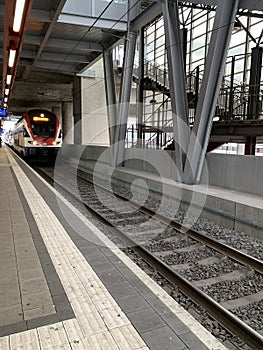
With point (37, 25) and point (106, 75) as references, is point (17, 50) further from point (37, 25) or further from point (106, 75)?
point (106, 75)

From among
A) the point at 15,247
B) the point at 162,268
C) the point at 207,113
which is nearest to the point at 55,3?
the point at 207,113

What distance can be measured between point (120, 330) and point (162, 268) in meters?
1.65

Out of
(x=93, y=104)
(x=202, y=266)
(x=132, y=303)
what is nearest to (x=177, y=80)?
(x=202, y=266)

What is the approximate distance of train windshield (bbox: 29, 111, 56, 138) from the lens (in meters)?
16.4

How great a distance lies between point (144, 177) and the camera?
31.6 ft

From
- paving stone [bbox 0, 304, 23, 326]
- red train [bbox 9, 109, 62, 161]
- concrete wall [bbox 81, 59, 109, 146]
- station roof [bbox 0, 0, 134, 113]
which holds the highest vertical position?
station roof [bbox 0, 0, 134, 113]

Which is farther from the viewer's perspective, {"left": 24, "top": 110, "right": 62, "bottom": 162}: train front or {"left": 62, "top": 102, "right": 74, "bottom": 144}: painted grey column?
{"left": 62, "top": 102, "right": 74, "bottom": 144}: painted grey column

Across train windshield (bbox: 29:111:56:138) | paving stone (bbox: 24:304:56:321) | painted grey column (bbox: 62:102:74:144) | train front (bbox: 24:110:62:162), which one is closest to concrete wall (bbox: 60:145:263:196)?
paving stone (bbox: 24:304:56:321)

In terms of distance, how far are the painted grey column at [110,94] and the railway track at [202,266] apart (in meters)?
6.91

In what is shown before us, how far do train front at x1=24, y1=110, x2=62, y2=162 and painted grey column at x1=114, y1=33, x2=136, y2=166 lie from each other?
5527mm

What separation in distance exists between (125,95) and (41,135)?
6656 millimetres

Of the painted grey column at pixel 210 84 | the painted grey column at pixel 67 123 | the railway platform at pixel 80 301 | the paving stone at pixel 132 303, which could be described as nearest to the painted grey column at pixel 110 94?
Result: the painted grey column at pixel 210 84

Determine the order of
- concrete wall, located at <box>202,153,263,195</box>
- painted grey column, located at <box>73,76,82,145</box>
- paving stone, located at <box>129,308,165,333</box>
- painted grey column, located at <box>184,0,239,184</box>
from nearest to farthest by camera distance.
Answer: paving stone, located at <box>129,308,165,333</box>, concrete wall, located at <box>202,153,263,195</box>, painted grey column, located at <box>184,0,239,184</box>, painted grey column, located at <box>73,76,82,145</box>

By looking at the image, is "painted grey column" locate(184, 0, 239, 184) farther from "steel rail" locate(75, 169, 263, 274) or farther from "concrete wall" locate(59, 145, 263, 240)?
"steel rail" locate(75, 169, 263, 274)
